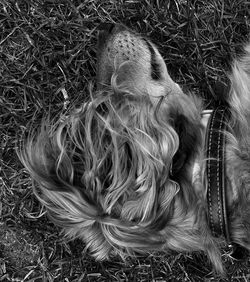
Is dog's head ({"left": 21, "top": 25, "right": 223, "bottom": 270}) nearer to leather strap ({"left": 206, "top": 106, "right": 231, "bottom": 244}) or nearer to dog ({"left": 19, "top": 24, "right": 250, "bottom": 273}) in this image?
dog ({"left": 19, "top": 24, "right": 250, "bottom": 273})

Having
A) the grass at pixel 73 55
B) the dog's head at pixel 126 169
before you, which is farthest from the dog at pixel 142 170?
the grass at pixel 73 55

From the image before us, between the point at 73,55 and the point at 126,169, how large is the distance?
151 cm

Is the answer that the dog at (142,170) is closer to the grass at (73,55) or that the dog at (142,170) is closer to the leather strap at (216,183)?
the leather strap at (216,183)

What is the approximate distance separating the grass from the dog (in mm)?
1056

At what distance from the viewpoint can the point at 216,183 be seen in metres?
2.73

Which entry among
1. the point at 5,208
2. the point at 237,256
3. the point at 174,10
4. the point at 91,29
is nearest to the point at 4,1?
the point at 91,29

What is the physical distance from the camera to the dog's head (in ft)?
9.54

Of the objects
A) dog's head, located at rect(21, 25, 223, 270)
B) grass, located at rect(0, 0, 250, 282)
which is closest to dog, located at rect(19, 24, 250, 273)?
dog's head, located at rect(21, 25, 223, 270)

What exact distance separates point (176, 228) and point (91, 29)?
186 centimetres

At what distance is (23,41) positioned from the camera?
164 inches

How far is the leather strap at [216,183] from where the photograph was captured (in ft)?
→ 8.96

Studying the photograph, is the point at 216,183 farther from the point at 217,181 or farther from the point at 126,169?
the point at 126,169

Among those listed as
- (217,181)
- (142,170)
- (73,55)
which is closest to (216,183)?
(217,181)

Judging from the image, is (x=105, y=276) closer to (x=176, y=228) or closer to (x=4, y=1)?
(x=176, y=228)
